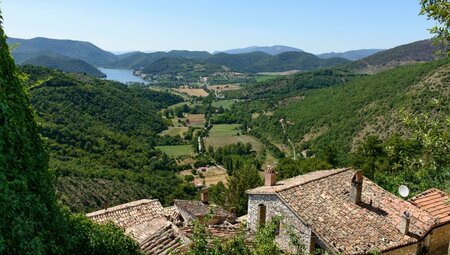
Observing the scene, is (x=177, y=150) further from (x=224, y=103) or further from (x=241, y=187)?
(x=224, y=103)

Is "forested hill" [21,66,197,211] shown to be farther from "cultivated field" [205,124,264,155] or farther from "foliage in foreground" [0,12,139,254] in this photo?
"foliage in foreground" [0,12,139,254]

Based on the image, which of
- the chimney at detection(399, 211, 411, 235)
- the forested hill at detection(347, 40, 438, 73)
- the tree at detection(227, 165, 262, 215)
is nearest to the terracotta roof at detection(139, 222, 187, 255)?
the chimney at detection(399, 211, 411, 235)

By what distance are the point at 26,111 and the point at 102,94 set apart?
114586 millimetres

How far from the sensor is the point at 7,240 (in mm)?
4738

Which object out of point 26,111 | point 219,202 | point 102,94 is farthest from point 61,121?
point 26,111

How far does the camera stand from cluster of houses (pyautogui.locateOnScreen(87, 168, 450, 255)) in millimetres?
14281

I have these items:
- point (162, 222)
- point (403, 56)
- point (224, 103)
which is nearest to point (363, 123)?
point (162, 222)

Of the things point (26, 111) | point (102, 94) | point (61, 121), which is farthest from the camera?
point (102, 94)

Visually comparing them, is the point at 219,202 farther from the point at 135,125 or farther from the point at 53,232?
the point at 135,125

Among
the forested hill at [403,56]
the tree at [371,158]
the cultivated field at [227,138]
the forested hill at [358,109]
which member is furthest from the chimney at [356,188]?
the forested hill at [403,56]

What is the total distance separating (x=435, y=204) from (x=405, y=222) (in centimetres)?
383

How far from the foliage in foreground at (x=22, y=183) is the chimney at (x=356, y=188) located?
13.6 m

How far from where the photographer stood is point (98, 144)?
85.7 metres

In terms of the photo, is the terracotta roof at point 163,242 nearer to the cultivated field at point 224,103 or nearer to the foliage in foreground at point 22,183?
the foliage in foreground at point 22,183
